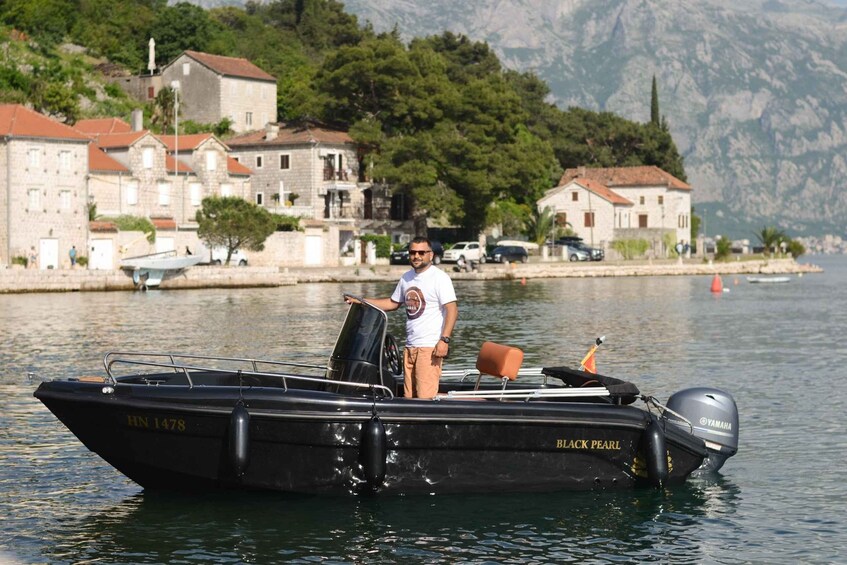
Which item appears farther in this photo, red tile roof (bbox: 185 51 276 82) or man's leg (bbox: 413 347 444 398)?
red tile roof (bbox: 185 51 276 82)

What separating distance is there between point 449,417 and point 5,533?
4651 mm

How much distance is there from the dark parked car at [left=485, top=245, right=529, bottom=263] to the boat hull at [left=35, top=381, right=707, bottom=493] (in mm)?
79079

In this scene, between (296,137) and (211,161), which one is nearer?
(211,161)

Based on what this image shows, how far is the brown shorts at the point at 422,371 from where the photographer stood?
48.1 feet

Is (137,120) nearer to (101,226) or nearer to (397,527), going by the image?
(101,226)

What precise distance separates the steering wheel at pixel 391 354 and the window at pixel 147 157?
63.7 meters

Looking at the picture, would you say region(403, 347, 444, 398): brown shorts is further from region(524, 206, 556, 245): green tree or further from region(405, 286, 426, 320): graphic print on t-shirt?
region(524, 206, 556, 245): green tree

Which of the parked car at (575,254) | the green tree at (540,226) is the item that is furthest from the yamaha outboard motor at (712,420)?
the parked car at (575,254)

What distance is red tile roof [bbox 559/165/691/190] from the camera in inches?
4953

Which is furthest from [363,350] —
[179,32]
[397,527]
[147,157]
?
[179,32]

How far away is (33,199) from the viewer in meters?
Answer: 68.4

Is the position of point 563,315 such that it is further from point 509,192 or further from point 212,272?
point 509,192

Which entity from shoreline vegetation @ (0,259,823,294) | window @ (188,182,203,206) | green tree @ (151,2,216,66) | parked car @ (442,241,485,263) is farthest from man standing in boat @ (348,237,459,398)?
green tree @ (151,2,216,66)

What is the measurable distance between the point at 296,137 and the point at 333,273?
1720cm
